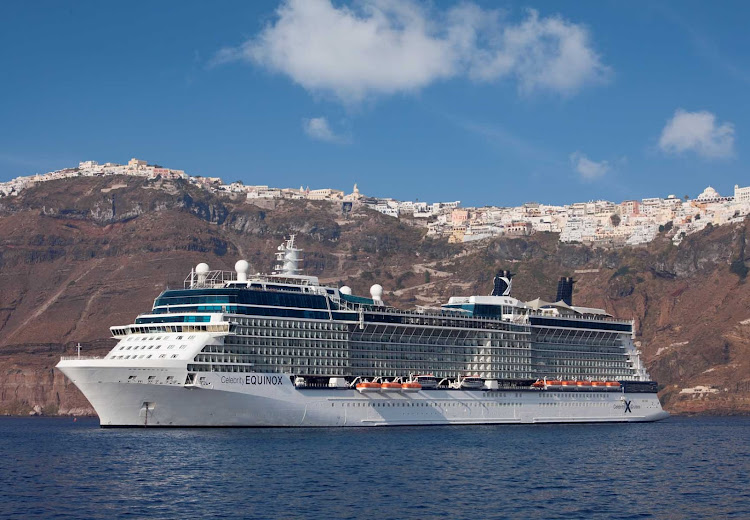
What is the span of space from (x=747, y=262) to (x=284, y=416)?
111122 millimetres

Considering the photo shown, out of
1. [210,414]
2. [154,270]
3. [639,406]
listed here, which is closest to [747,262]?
[639,406]

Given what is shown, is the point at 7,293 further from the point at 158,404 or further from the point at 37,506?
the point at 37,506

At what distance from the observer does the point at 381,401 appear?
66125 mm

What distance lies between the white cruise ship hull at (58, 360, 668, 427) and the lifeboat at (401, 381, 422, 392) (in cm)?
43

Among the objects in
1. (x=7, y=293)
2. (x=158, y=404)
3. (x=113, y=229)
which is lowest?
(x=158, y=404)

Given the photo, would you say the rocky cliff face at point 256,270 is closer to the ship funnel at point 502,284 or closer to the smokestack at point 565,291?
the smokestack at point 565,291

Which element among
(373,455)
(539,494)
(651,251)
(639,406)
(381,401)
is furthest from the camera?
(651,251)

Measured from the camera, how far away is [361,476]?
4294 centimetres

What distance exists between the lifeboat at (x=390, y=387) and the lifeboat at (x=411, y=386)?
33cm

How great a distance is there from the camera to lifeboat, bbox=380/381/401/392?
216 ft

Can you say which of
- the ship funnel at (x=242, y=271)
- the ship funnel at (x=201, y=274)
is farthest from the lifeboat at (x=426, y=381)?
the ship funnel at (x=201, y=274)

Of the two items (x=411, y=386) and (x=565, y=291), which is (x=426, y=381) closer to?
(x=411, y=386)

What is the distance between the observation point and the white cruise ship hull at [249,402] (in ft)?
Answer: 189

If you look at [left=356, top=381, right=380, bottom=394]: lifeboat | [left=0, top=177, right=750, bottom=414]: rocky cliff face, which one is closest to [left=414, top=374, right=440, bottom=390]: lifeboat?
[left=356, top=381, right=380, bottom=394]: lifeboat
